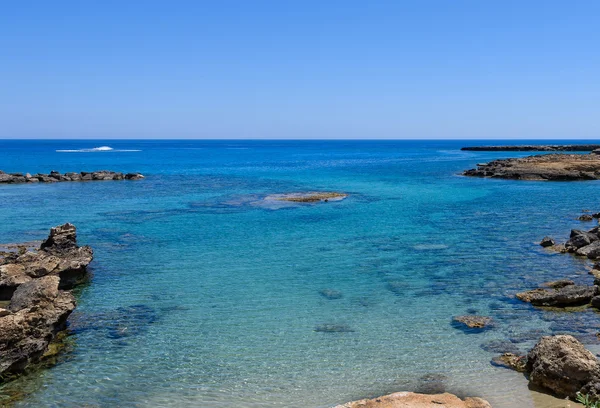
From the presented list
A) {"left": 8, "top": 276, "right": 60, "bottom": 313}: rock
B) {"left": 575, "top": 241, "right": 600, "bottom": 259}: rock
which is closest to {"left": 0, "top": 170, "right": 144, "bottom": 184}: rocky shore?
{"left": 8, "top": 276, "right": 60, "bottom": 313}: rock

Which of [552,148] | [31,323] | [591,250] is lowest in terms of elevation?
[31,323]

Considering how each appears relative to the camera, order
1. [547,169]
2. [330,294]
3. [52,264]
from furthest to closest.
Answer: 1. [547,169]
2. [52,264]
3. [330,294]

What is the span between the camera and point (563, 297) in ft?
65.5

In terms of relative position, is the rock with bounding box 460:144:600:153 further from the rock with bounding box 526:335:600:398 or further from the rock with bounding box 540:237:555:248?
the rock with bounding box 526:335:600:398

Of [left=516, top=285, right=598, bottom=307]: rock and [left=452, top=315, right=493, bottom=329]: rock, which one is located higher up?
[left=516, top=285, right=598, bottom=307]: rock

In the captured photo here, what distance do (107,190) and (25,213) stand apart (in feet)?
64.1

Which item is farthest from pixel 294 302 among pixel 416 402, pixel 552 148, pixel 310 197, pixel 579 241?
pixel 552 148

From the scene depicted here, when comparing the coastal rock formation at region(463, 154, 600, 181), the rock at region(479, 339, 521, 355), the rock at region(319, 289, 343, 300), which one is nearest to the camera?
the rock at region(479, 339, 521, 355)

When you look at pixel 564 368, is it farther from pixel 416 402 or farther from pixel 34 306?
pixel 34 306

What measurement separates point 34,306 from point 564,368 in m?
15.4

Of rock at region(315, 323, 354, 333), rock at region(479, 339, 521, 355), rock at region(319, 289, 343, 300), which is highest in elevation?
rock at region(319, 289, 343, 300)

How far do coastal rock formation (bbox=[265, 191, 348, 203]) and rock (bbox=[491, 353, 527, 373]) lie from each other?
35.5 m

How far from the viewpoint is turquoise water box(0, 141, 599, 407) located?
14.3 m

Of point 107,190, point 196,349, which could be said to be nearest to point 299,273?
point 196,349
